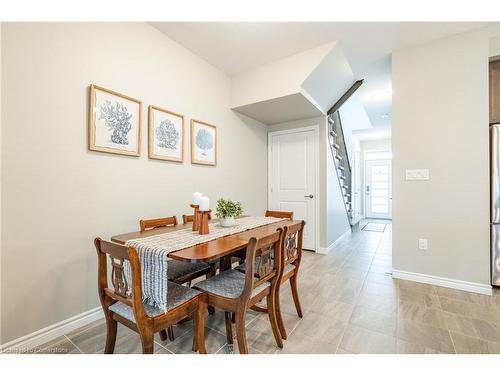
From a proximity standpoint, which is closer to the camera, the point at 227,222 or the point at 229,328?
the point at 229,328

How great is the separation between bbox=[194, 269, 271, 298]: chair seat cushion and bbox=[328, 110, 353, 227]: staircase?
2962 mm

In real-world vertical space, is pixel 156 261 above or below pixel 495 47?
below

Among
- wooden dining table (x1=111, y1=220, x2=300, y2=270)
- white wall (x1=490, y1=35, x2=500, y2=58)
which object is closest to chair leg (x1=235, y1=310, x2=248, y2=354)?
wooden dining table (x1=111, y1=220, x2=300, y2=270)

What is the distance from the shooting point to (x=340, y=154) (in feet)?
15.6

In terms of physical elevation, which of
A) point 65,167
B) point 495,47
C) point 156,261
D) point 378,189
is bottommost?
point 156,261

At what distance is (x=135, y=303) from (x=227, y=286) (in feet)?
1.78

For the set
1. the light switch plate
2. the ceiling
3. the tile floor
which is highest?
the ceiling

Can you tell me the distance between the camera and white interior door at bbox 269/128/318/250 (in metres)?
3.68

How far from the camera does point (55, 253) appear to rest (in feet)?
5.17

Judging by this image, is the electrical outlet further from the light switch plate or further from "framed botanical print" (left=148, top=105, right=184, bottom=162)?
"framed botanical print" (left=148, top=105, right=184, bottom=162)

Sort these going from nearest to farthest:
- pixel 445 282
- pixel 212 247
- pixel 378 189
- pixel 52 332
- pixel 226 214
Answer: pixel 212 247 < pixel 52 332 < pixel 226 214 < pixel 445 282 < pixel 378 189

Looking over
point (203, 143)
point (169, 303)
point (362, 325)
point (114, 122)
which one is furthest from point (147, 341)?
point (203, 143)

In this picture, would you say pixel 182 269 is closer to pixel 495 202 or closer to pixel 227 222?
pixel 227 222
